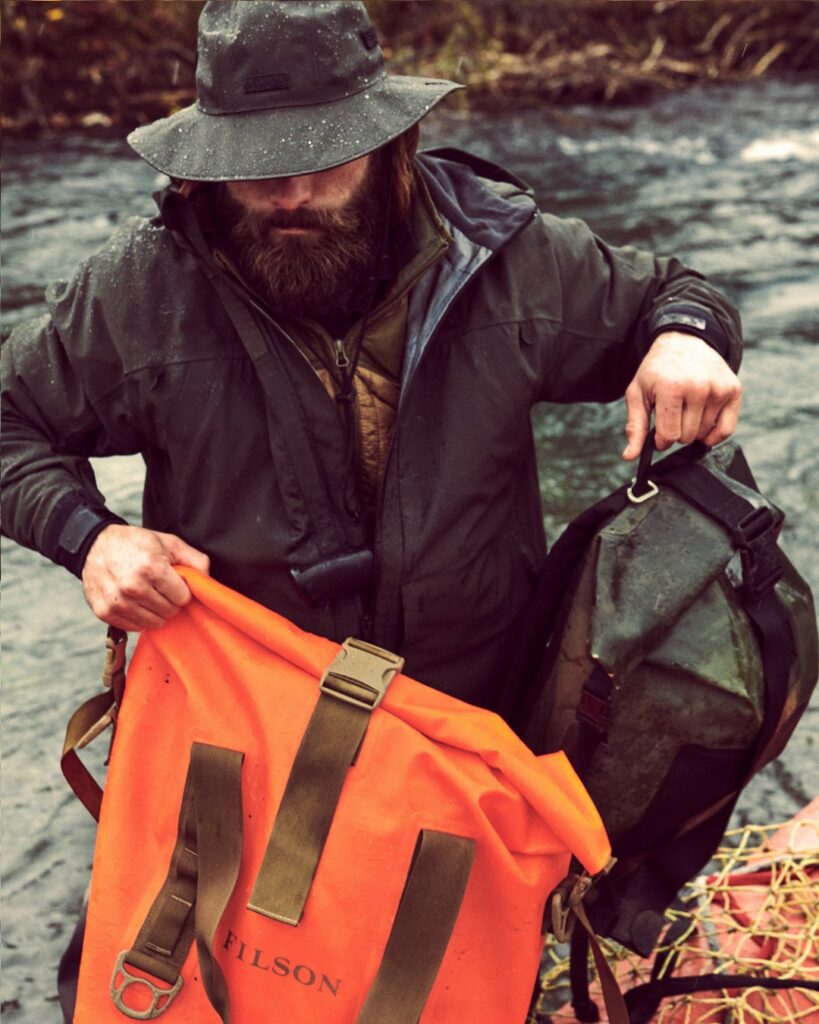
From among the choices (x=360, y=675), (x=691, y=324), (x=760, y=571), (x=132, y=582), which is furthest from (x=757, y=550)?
(x=132, y=582)

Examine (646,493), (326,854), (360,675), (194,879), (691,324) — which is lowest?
(194,879)

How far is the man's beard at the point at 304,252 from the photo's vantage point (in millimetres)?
2078

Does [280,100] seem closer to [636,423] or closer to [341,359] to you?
[341,359]

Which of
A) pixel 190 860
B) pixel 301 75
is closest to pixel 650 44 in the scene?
pixel 301 75

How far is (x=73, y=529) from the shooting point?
80.9 inches

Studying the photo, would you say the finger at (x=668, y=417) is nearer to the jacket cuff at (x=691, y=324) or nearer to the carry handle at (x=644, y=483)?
the carry handle at (x=644, y=483)

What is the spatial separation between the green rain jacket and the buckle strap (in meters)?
0.31

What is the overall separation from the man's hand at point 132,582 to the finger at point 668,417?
842 millimetres

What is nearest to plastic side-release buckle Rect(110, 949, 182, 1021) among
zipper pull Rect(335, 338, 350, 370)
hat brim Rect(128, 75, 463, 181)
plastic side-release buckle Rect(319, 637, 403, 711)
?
plastic side-release buckle Rect(319, 637, 403, 711)

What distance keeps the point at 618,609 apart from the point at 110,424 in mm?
984

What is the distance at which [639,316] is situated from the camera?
2.33m

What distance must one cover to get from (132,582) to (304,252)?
2.13ft

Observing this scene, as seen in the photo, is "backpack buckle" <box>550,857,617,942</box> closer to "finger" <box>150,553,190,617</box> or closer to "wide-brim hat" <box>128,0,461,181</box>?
"finger" <box>150,553,190,617</box>

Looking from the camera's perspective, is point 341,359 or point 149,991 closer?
point 149,991
